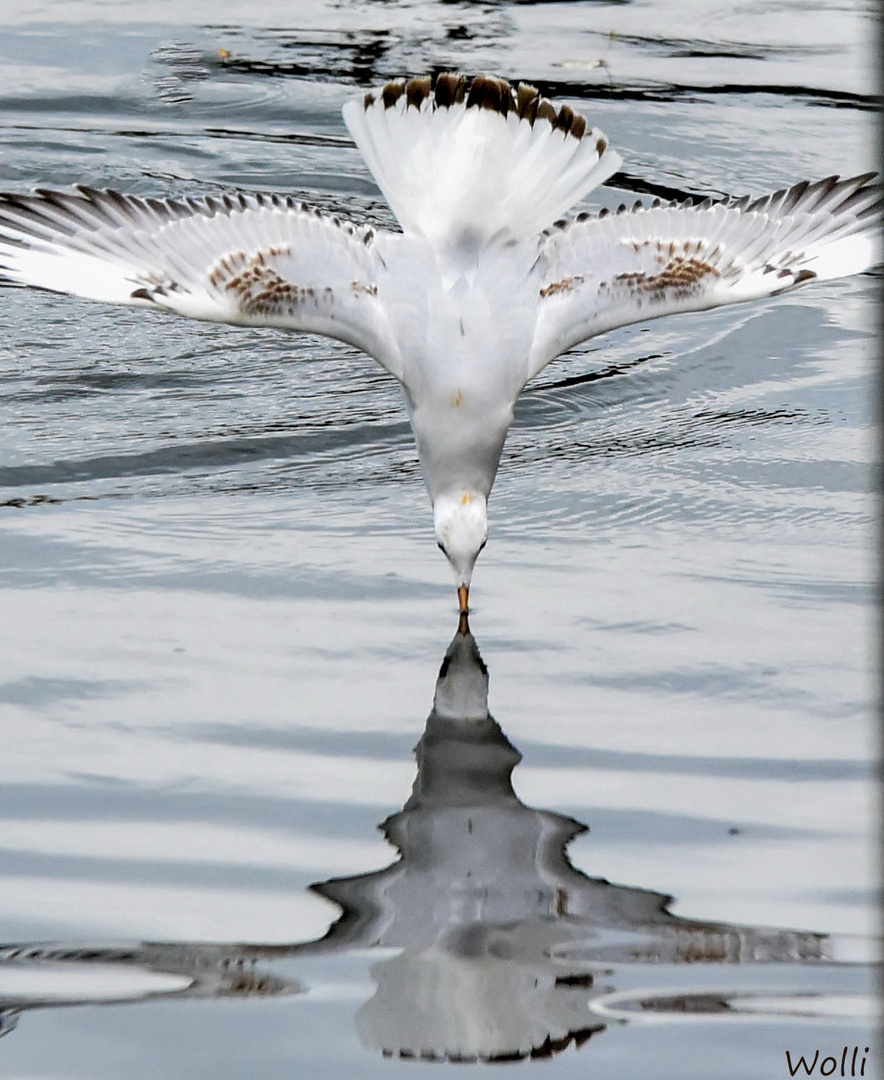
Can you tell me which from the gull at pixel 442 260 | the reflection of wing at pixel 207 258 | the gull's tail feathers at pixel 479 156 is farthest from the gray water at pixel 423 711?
the gull's tail feathers at pixel 479 156

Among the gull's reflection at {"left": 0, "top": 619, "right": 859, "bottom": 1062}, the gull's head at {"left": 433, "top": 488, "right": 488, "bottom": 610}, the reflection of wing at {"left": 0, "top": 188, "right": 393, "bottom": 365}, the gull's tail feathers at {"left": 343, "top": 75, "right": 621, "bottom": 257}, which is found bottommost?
the gull's reflection at {"left": 0, "top": 619, "right": 859, "bottom": 1062}

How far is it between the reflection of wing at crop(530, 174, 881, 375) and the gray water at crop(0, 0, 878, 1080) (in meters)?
0.54

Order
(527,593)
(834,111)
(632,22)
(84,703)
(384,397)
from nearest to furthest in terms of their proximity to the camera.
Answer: (84,703), (527,593), (384,397), (834,111), (632,22)

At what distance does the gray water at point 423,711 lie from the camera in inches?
138

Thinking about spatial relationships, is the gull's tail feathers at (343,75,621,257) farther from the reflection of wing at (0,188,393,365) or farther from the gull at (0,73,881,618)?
the reflection of wing at (0,188,393,365)

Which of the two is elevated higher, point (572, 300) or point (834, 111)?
point (834, 111)

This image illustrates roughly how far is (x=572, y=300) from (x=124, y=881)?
2.58m

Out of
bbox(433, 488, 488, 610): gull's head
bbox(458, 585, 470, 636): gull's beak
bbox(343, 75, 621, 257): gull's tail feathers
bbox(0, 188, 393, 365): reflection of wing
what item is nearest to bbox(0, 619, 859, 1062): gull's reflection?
bbox(458, 585, 470, 636): gull's beak

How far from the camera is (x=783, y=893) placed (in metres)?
3.85

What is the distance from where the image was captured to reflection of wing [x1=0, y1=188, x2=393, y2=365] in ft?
18.7

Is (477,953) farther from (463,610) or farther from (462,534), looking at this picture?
(462,534)

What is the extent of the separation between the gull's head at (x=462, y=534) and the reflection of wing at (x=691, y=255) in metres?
0.70

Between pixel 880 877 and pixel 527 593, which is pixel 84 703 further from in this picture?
pixel 880 877

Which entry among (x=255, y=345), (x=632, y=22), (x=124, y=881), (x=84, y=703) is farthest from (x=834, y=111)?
(x=124, y=881)
